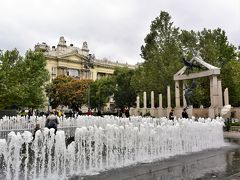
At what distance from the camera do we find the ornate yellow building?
80062mm

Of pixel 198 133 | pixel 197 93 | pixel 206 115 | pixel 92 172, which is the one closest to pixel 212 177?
pixel 92 172

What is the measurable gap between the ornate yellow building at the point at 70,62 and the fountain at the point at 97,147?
214ft

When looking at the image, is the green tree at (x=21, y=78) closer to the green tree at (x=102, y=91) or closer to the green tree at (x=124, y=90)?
the green tree at (x=124, y=90)

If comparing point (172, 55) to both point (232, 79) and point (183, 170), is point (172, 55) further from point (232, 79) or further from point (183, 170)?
point (183, 170)

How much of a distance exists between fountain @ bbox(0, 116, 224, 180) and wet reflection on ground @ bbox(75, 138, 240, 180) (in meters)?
0.78

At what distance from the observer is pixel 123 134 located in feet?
37.5

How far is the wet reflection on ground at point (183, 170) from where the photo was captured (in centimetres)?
742

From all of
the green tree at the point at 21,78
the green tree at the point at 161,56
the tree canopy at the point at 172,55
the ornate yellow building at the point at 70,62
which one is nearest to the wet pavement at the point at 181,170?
the green tree at the point at 21,78

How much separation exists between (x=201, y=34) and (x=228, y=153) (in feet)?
99.1

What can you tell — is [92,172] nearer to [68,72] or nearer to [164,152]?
[164,152]

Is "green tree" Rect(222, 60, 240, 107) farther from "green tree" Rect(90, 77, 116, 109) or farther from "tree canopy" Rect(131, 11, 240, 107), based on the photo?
"green tree" Rect(90, 77, 116, 109)

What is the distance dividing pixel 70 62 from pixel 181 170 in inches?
3017

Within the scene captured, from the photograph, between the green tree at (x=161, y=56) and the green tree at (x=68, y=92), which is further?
the green tree at (x=68, y=92)

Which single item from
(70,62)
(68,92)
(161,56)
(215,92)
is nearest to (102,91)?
(68,92)
